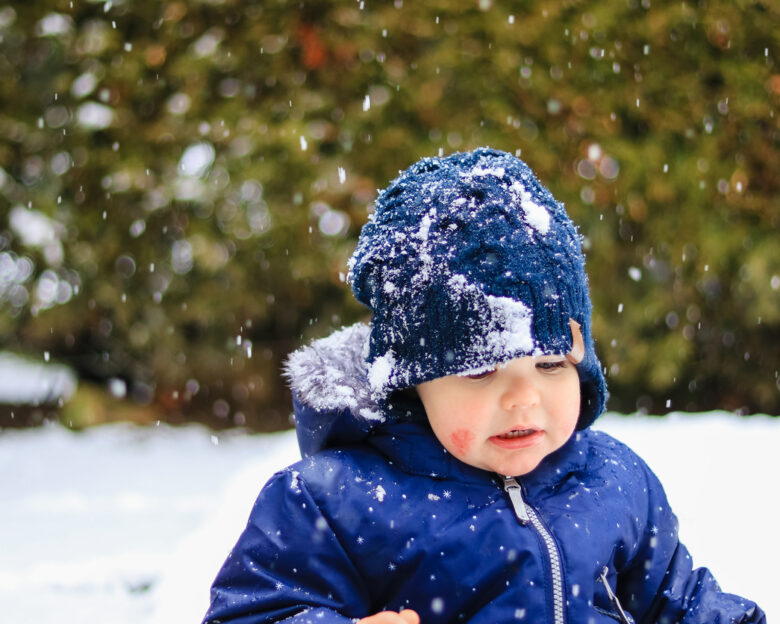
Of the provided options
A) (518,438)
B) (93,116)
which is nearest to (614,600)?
(518,438)

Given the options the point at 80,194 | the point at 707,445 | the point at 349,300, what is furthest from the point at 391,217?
the point at 80,194

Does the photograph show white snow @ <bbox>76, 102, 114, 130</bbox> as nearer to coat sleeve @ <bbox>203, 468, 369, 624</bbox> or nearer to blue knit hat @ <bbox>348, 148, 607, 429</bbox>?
blue knit hat @ <bbox>348, 148, 607, 429</bbox>

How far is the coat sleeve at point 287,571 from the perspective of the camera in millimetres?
1253

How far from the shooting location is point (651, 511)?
1557 mm

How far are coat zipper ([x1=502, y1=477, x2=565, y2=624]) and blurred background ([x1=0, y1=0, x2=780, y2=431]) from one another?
8.54 feet

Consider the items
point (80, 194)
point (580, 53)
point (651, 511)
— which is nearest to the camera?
point (651, 511)

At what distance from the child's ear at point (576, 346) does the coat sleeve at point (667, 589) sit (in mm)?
370

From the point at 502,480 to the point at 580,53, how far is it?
2.87 meters

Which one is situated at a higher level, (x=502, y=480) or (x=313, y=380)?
(x=313, y=380)

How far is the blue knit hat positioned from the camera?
4.21ft

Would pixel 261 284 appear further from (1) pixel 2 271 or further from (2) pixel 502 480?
(2) pixel 502 480

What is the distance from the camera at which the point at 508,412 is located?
4.30 ft

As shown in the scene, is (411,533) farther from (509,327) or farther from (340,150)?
(340,150)

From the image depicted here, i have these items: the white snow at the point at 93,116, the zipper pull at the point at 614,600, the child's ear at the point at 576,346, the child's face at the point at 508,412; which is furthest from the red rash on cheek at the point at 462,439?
the white snow at the point at 93,116
